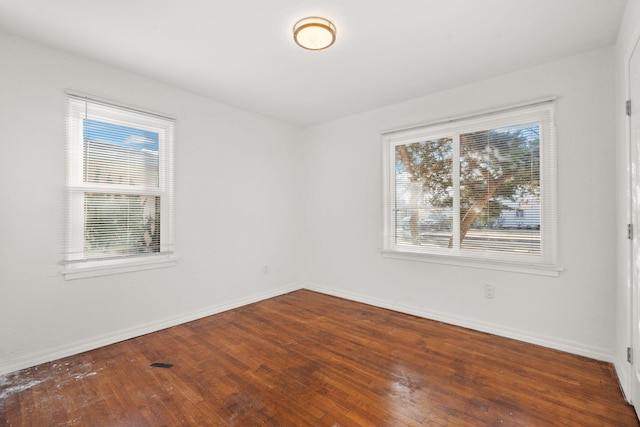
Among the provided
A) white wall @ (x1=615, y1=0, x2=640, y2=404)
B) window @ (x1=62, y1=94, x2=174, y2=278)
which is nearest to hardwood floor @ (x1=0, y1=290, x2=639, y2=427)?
white wall @ (x1=615, y1=0, x2=640, y2=404)

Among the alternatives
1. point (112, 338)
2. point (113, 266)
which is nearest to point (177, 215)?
point (113, 266)

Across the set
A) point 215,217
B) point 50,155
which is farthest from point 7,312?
point 215,217

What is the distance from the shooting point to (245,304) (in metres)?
3.96

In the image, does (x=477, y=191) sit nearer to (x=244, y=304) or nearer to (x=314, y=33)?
(x=314, y=33)

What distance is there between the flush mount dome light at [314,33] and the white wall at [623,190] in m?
1.85

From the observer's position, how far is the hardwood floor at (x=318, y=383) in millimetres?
1791

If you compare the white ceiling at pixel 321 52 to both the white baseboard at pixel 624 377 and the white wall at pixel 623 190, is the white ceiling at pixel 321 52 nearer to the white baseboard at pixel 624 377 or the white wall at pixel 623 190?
the white wall at pixel 623 190

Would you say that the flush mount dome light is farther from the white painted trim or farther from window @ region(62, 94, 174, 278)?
the white painted trim

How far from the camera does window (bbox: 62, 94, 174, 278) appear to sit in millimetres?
2658

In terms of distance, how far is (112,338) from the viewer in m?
2.82

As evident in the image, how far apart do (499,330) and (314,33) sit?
3.21 m

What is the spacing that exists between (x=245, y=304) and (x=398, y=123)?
3084 millimetres

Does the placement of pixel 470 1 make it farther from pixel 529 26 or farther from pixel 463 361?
pixel 463 361

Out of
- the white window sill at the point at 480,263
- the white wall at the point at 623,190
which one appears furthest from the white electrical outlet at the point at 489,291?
the white wall at the point at 623,190
